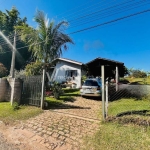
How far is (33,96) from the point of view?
7766 mm

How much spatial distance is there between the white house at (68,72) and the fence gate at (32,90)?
9.96m

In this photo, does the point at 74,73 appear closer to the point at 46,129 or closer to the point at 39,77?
the point at 39,77

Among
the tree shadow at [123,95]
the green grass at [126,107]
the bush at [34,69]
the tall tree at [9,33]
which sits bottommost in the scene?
the green grass at [126,107]

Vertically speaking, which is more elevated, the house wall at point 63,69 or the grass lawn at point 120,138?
the house wall at point 63,69

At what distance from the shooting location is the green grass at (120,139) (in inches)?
138

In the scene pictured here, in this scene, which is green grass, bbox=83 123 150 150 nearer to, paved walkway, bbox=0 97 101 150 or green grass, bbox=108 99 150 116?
paved walkway, bbox=0 97 101 150

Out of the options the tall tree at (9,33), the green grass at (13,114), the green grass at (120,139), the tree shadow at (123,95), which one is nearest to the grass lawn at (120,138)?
the green grass at (120,139)

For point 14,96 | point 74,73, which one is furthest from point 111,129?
point 74,73

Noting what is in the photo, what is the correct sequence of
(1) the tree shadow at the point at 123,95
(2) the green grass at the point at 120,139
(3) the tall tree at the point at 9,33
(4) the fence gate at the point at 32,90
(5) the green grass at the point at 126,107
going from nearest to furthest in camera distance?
(2) the green grass at the point at 120,139 → (5) the green grass at the point at 126,107 → (4) the fence gate at the point at 32,90 → (1) the tree shadow at the point at 123,95 → (3) the tall tree at the point at 9,33

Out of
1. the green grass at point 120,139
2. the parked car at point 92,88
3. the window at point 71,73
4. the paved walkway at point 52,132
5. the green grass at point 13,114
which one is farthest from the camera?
the window at point 71,73

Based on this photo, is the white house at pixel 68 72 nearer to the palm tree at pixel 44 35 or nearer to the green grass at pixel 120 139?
the palm tree at pixel 44 35

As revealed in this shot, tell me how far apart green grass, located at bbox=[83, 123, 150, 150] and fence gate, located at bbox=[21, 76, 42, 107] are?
4.32 m

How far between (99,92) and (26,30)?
31.1 feet

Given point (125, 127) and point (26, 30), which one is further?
point (26, 30)
